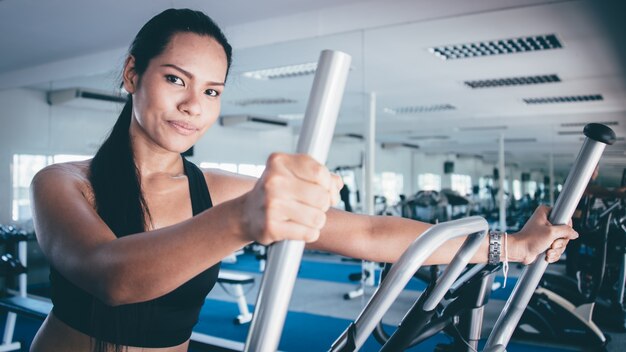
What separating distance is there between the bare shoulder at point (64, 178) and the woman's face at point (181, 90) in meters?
0.17

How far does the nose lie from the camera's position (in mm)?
827

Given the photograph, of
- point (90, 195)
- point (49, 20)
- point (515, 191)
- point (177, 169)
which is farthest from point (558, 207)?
point (515, 191)

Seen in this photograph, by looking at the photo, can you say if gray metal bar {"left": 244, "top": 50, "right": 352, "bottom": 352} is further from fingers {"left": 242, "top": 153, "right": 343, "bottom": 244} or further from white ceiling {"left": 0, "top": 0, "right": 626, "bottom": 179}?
white ceiling {"left": 0, "top": 0, "right": 626, "bottom": 179}

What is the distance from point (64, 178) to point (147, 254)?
44cm

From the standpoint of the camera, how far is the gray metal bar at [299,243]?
38 cm

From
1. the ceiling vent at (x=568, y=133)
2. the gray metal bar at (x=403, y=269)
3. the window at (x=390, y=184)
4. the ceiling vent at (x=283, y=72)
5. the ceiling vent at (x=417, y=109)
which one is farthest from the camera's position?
the window at (x=390, y=184)

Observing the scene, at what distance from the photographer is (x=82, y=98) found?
652cm

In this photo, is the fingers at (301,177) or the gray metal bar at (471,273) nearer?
the fingers at (301,177)

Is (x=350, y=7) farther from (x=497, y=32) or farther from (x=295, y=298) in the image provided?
(x=295, y=298)

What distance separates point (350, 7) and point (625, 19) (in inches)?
95.4

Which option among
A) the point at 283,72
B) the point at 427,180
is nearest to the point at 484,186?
the point at 427,180

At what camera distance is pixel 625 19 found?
3871 mm

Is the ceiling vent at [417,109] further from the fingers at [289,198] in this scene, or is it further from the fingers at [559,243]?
the fingers at [289,198]

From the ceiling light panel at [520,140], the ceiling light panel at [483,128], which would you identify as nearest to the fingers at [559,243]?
the ceiling light panel at [483,128]
